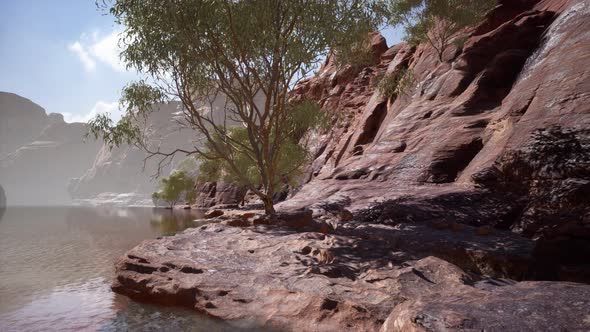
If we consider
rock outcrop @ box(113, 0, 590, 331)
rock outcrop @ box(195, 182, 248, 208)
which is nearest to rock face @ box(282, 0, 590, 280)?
rock outcrop @ box(113, 0, 590, 331)

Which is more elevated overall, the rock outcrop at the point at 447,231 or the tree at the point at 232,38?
the tree at the point at 232,38

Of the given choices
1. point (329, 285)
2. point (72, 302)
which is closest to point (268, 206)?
point (72, 302)

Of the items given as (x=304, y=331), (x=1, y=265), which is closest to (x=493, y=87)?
(x=304, y=331)

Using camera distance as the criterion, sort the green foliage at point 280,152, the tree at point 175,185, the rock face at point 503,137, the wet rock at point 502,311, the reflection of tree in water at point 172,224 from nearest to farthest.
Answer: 1. the wet rock at point 502,311
2. the rock face at point 503,137
3. the green foliage at point 280,152
4. the reflection of tree in water at point 172,224
5. the tree at point 175,185

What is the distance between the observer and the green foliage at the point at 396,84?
102 ft

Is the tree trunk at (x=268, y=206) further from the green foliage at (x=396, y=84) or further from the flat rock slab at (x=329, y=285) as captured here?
the green foliage at (x=396, y=84)

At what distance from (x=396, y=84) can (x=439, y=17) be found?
323 inches

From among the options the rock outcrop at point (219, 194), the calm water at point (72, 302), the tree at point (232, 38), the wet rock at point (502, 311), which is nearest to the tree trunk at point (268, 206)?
the tree at point (232, 38)

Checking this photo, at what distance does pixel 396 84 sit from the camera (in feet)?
113

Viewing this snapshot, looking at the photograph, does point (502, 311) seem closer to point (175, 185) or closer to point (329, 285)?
point (329, 285)

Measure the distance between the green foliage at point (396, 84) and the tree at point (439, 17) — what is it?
129 inches

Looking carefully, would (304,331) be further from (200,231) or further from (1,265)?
(1,265)

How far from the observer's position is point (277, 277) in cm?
909

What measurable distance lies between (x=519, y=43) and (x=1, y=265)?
1288 inches
